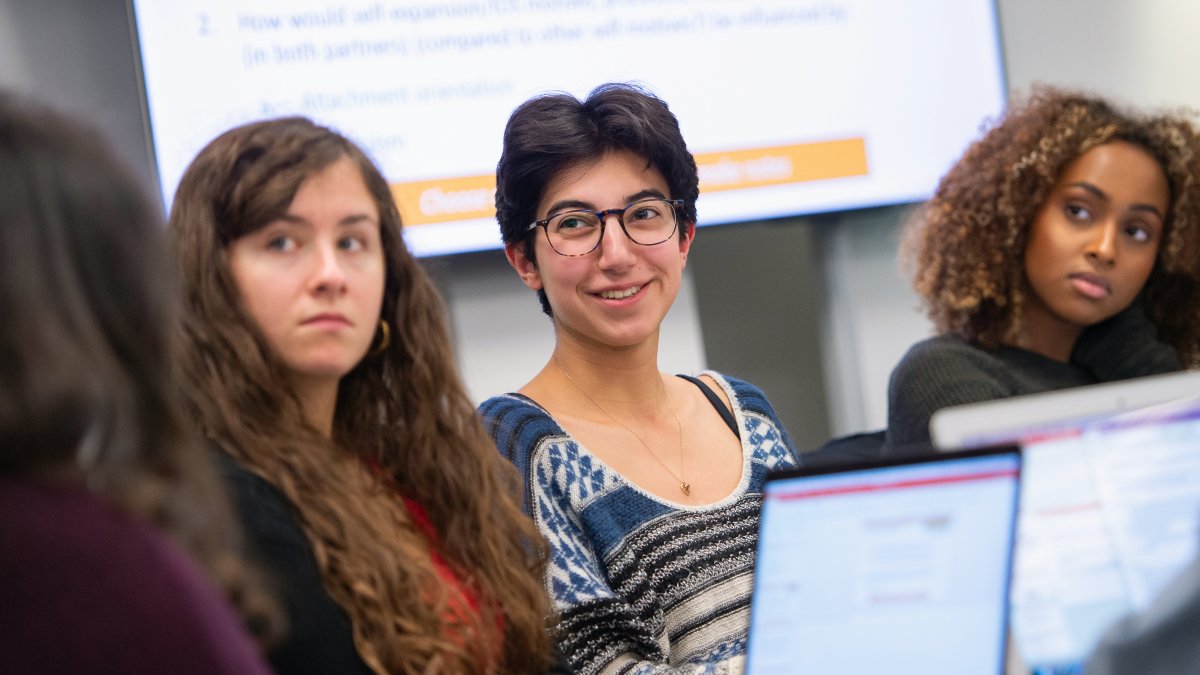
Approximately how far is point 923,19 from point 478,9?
117 centimetres

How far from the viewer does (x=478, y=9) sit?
2.86 meters

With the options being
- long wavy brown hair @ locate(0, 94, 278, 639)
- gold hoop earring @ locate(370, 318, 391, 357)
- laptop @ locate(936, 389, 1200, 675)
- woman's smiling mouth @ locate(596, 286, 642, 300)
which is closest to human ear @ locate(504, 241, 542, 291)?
woman's smiling mouth @ locate(596, 286, 642, 300)

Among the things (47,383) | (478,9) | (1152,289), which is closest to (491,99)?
(478,9)

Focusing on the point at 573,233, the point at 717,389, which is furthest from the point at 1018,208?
the point at 573,233

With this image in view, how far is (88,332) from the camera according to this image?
623 mm

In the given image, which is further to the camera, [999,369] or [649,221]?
[999,369]

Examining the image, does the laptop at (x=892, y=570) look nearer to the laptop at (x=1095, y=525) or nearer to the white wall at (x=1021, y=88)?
the laptop at (x=1095, y=525)

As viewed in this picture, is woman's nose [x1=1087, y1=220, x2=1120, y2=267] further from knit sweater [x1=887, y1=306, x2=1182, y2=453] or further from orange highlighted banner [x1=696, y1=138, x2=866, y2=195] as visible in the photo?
orange highlighted banner [x1=696, y1=138, x2=866, y2=195]

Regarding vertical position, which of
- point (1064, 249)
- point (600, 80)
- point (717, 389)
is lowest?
point (717, 389)

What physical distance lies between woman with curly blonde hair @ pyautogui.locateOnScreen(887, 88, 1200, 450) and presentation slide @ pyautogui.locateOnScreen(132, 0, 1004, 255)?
0.92 meters

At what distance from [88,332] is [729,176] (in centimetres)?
248

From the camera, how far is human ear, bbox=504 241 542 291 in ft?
5.63

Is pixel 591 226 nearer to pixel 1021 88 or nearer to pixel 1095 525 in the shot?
pixel 1095 525

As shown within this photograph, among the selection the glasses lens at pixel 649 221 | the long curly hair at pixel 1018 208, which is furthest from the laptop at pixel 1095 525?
the long curly hair at pixel 1018 208
